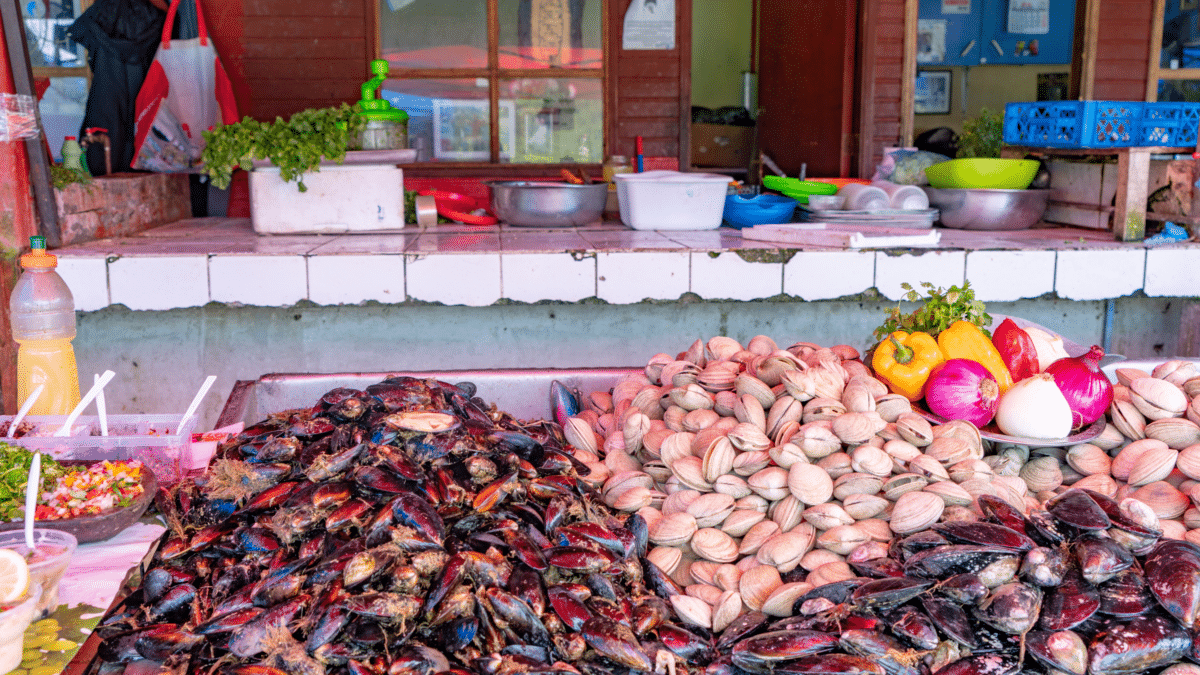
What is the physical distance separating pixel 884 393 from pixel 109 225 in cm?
301

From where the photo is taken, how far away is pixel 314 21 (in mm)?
5984

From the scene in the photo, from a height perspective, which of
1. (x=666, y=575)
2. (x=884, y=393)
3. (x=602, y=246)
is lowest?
(x=666, y=575)

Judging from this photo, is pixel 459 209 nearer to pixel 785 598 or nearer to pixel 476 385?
pixel 476 385

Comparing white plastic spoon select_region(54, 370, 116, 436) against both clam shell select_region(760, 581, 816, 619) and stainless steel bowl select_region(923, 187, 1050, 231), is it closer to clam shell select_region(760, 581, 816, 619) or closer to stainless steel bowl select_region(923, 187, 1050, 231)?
clam shell select_region(760, 581, 816, 619)

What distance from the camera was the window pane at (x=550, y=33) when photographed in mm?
6219

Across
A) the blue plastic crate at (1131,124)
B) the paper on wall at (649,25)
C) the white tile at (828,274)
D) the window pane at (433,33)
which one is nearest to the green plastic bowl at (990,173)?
the blue plastic crate at (1131,124)

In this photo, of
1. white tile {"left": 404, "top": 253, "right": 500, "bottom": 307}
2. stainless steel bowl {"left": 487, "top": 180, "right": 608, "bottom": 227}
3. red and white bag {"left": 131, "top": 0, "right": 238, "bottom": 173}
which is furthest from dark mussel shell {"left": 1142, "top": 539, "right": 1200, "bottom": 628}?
red and white bag {"left": 131, "top": 0, "right": 238, "bottom": 173}

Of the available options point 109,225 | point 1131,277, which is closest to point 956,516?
point 1131,277

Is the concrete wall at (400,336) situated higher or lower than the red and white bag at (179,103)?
lower

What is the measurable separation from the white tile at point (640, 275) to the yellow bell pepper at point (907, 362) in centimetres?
109

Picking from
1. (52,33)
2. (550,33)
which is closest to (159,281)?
(550,33)

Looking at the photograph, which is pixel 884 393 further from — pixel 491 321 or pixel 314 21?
pixel 314 21

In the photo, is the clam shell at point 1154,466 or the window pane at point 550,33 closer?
the clam shell at point 1154,466

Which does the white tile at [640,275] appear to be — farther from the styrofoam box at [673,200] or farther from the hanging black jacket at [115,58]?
the hanging black jacket at [115,58]
